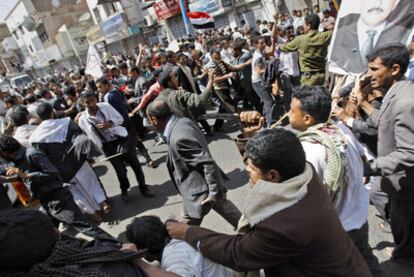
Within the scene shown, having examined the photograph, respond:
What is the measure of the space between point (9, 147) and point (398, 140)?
138 inches

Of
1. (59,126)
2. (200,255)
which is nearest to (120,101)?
(59,126)

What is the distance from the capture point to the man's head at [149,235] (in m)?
1.66

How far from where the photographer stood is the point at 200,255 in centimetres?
142

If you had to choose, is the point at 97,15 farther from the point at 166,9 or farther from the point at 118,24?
the point at 166,9

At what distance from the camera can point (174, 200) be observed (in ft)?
14.0

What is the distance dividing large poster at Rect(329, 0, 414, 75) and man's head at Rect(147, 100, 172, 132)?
1.97m

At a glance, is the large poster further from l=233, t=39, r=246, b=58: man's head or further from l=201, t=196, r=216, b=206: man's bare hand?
l=233, t=39, r=246, b=58: man's head

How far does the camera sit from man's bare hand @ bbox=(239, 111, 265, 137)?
1.86 metres

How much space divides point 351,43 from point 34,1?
50.0 metres

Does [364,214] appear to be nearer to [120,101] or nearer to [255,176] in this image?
[255,176]

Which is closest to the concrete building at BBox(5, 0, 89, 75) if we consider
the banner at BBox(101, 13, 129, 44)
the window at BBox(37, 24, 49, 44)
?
the window at BBox(37, 24, 49, 44)

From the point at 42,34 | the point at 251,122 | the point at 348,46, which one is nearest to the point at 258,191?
the point at 251,122

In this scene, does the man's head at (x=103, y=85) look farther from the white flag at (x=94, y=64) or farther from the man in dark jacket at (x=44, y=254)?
the man in dark jacket at (x=44, y=254)

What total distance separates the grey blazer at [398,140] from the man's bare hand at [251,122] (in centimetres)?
78
